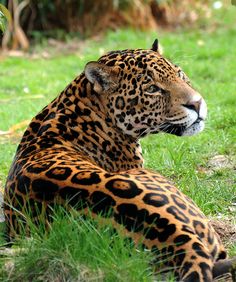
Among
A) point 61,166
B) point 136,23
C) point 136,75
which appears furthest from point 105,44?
point 61,166

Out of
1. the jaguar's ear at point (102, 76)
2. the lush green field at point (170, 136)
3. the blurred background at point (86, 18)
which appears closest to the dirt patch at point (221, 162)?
the lush green field at point (170, 136)

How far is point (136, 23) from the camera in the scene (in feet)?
56.9

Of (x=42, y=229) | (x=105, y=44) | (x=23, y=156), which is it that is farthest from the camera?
(x=105, y=44)

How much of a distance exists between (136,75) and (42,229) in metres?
1.61

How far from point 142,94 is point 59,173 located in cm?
133

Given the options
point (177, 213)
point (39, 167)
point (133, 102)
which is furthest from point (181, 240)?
point (133, 102)

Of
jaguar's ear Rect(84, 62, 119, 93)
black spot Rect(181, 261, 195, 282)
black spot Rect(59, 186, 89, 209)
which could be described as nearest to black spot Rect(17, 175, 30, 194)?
black spot Rect(59, 186, 89, 209)

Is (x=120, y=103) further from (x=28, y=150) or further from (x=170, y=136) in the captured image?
(x=170, y=136)

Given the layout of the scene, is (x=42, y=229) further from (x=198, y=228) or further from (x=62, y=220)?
(x=198, y=228)

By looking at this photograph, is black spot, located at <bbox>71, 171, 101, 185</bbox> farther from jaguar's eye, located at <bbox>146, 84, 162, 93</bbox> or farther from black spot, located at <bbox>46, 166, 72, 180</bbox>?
jaguar's eye, located at <bbox>146, 84, 162, 93</bbox>

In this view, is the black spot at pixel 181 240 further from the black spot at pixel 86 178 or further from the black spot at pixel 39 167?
the black spot at pixel 39 167

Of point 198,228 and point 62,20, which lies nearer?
point 198,228

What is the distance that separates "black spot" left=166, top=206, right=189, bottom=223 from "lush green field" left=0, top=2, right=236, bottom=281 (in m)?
0.31

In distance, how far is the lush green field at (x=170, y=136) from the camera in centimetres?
526
